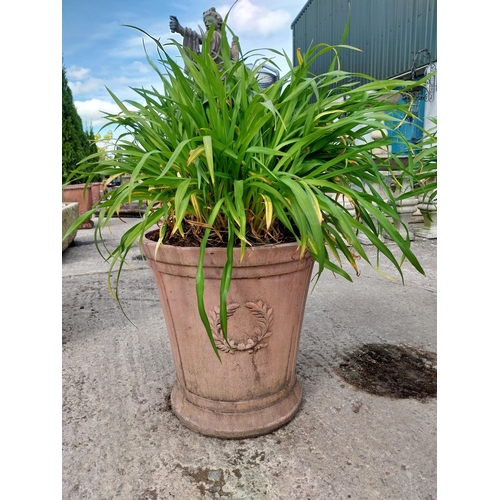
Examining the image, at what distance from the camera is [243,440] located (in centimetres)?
121

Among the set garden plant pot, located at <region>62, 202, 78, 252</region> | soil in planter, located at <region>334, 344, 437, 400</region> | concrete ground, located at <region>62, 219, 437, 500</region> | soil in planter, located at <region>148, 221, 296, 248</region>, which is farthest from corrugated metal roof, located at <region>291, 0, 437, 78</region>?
soil in planter, located at <region>148, 221, 296, 248</region>

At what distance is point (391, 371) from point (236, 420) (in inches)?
27.2

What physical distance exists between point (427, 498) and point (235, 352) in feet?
1.92

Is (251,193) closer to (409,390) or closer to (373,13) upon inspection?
(409,390)

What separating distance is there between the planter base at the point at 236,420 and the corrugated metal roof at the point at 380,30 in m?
5.40

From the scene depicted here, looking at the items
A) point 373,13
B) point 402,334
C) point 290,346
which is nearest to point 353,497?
point 290,346

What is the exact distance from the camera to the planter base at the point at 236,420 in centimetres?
122

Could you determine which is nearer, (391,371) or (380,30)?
(391,371)

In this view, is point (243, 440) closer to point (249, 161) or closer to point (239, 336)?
point (239, 336)

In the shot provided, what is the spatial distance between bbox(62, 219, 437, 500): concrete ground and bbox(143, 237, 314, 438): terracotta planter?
0.21 ft

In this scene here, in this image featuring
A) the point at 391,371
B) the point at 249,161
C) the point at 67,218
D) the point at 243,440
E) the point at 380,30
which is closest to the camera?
the point at 249,161

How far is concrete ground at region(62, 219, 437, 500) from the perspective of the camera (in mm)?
1032

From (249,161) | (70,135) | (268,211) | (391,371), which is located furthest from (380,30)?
(268,211)

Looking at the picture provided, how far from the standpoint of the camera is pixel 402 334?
1.93 m
